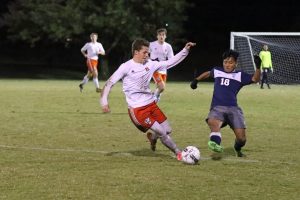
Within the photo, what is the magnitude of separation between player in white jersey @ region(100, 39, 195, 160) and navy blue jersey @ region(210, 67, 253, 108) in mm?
844

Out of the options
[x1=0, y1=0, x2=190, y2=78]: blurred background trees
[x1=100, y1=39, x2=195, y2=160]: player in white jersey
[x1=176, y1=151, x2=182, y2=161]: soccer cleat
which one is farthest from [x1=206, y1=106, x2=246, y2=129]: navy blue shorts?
[x1=0, y1=0, x2=190, y2=78]: blurred background trees

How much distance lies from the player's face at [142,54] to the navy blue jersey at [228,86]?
1.19 meters

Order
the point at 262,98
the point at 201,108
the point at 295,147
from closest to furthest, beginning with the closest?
1. the point at 295,147
2. the point at 201,108
3. the point at 262,98

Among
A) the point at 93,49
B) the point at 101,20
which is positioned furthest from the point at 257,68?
the point at 101,20

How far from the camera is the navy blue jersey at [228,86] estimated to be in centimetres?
1028

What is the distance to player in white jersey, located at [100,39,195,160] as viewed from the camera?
9.84m

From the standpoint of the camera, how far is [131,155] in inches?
400

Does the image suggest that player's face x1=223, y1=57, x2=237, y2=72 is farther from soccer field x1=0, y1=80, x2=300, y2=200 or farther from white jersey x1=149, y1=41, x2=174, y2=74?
white jersey x1=149, y1=41, x2=174, y2=74

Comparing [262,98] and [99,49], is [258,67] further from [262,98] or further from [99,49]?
[99,49]

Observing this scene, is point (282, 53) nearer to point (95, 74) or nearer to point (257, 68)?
point (95, 74)

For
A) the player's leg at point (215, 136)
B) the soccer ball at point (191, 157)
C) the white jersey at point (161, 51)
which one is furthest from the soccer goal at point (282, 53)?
the soccer ball at point (191, 157)

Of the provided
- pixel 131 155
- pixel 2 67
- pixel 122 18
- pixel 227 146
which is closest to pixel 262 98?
pixel 227 146

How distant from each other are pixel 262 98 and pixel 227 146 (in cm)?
1307

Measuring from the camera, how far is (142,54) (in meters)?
10.1
